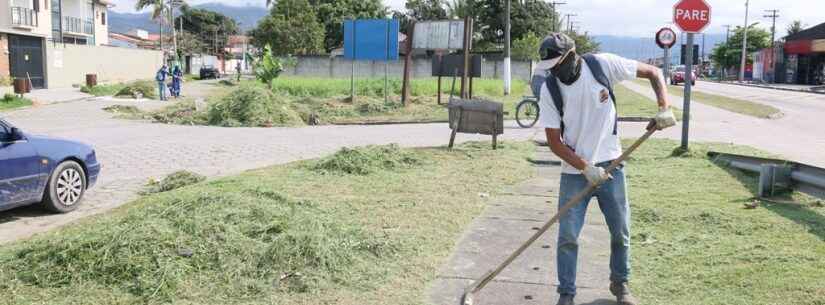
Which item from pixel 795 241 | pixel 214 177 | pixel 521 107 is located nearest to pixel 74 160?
pixel 214 177

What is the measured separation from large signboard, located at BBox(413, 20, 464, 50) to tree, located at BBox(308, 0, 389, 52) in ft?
144

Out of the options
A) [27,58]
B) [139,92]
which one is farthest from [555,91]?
[27,58]

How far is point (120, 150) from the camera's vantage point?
12.5m

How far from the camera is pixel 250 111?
1806 centimetres

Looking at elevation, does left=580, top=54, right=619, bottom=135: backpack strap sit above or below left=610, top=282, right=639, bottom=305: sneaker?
above

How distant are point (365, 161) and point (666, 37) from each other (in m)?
8.13

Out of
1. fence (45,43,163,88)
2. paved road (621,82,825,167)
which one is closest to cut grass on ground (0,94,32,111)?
fence (45,43,163,88)

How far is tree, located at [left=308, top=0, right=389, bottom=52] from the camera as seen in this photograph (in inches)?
2682

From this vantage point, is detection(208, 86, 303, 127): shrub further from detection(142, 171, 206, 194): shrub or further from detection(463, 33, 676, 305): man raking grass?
detection(463, 33, 676, 305): man raking grass

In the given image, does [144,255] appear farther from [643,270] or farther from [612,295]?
Answer: [643,270]

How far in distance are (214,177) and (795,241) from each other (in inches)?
268

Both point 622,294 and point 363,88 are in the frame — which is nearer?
point 622,294

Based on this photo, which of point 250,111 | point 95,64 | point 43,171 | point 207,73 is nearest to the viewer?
point 43,171

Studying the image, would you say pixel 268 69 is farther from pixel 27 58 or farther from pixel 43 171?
pixel 43 171
